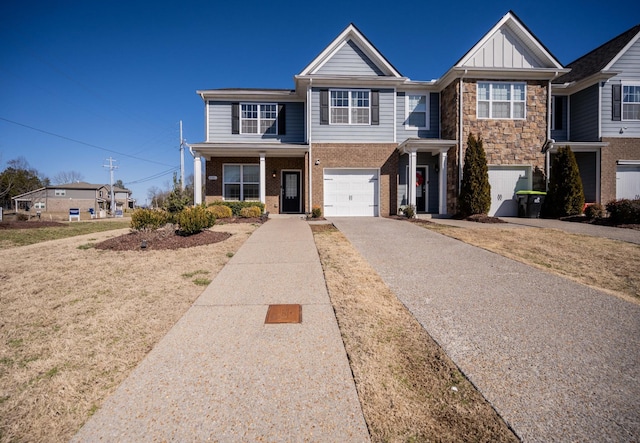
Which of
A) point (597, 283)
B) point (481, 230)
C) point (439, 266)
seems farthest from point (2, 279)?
point (481, 230)

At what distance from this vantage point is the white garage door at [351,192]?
1459cm

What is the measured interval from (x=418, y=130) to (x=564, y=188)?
6.91 metres

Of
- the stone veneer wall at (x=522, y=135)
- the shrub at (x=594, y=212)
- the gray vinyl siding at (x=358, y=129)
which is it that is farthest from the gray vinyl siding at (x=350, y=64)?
the shrub at (x=594, y=212)

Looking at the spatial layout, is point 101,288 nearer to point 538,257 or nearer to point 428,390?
point 428,390

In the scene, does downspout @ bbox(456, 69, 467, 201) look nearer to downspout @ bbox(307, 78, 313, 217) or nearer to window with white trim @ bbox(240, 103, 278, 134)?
downspout @ bbox(307, 78, 313, 217)

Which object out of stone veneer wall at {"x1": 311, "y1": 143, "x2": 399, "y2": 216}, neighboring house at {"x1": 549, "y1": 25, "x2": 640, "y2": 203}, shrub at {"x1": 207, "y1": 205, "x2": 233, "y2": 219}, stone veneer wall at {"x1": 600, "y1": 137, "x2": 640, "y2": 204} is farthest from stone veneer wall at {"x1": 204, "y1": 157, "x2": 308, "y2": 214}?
stone veneer wall at {"x1": 600, "y1": 137, "x2": 640, "y2": 204}

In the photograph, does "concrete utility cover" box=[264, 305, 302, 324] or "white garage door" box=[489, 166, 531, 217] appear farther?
"white garage door" box=[489, 166, 531, 217]

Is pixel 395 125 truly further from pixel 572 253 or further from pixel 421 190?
pixel 572 253

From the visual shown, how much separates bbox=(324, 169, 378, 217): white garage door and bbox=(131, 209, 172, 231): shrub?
7616 mm

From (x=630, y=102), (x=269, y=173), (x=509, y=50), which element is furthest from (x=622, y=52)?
(x=269, y=173)

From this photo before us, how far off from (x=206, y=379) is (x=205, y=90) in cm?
1608

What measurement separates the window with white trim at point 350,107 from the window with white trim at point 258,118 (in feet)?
10.9

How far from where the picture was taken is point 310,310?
11.6 ft

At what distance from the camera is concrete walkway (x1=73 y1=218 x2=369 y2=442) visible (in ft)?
5.84
